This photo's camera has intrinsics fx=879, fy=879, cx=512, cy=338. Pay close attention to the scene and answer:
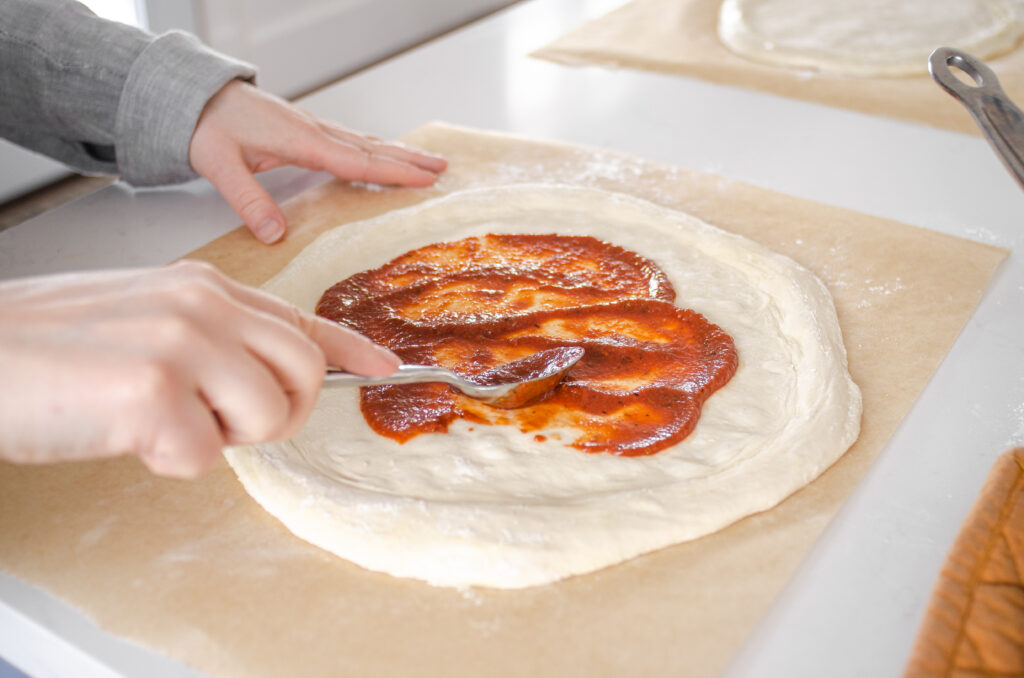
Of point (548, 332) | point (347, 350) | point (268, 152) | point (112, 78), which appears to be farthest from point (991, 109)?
point (112, 78)

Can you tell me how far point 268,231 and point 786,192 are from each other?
38.4 inches

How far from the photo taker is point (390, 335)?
128 cm

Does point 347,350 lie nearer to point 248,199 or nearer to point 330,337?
point 330,337

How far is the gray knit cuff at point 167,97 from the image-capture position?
156 centimetres

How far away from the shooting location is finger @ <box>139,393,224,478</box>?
68 centimetres

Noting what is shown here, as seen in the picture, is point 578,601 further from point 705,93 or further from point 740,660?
point 705,93

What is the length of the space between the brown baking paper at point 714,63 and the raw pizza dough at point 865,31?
36 mm

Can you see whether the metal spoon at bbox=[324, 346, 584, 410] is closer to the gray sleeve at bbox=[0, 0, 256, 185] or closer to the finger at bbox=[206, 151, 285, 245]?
the finger at bbox=[206, 151, 285, 245]

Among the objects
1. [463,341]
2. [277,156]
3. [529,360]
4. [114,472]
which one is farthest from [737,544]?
[277,156]

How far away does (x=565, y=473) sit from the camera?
41.4 inches

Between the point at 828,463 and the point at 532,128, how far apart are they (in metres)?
1.14

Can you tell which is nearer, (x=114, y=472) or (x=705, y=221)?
(x=114, y=472)

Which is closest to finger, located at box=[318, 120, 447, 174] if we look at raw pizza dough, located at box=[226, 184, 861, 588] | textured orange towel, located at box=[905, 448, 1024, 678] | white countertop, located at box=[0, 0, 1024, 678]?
white countertop, located at box=[0, 0, 1024, 678]

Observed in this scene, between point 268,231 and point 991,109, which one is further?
point 268,231
